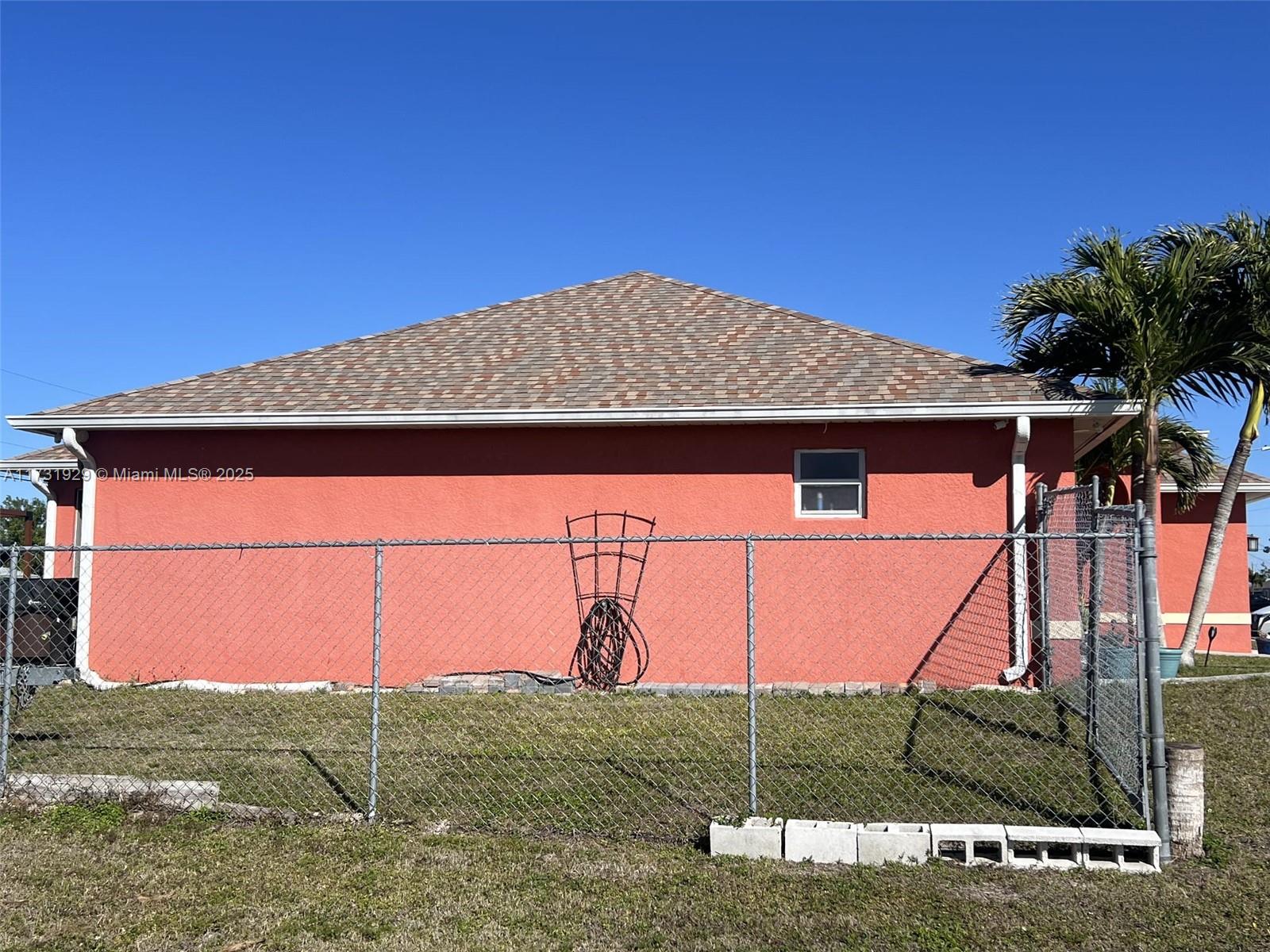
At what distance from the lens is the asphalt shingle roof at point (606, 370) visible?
1141cm

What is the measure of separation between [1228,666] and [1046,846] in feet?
35.3

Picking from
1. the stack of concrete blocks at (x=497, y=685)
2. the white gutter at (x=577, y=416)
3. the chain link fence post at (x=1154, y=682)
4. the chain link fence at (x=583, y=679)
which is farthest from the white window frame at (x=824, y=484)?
the chain link fence post at (x=1154, y=682)

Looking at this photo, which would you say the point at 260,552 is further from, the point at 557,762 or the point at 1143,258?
the point at 1143,258

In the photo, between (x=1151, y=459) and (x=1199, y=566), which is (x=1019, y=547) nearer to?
(x=1151, y=459)

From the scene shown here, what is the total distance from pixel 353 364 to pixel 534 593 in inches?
156

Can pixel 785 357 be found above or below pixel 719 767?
above

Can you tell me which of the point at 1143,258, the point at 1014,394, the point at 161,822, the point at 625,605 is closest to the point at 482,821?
the point at 161,822

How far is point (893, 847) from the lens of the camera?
539 cm

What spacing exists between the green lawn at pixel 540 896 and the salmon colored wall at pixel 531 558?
5.20 meters

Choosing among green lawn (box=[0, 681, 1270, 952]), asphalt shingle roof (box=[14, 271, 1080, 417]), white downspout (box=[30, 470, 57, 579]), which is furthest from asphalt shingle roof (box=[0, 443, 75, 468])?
green lawn (box=[0, 681, 1270, 952])

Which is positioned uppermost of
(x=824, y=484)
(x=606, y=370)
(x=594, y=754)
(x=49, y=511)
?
(x=606, y=370)

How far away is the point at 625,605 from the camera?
37.8 feet

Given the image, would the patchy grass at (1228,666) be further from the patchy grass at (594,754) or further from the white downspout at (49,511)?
the white downspout at (49,511)

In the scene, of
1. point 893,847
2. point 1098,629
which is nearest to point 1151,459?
point 1098,629
